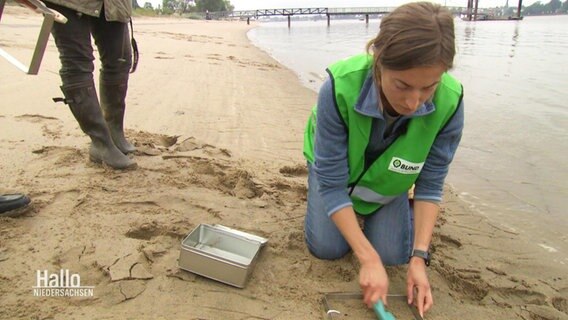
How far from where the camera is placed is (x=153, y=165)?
2.81 m

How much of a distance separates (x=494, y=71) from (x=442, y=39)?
783 cm

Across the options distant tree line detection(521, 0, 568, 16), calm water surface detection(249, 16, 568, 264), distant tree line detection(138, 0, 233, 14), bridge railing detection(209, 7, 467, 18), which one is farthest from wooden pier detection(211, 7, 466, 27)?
distant tree line detection(521, 0, 568, 16)

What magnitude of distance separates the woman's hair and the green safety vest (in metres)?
0.24

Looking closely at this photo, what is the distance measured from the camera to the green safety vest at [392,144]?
1644 millimetres

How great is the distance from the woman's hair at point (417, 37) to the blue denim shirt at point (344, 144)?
0.24 meters

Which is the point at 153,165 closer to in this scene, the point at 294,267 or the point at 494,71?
the point at 294,267

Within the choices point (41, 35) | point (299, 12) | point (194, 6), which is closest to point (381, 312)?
point (41, 35)

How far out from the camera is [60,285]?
64.1 inches

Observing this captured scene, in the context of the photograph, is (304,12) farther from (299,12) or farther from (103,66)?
(103,66)

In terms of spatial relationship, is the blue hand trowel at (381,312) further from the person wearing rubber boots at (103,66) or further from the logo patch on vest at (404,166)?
the person wearing rubber boots at (103,66)

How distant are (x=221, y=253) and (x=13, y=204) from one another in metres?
0.98

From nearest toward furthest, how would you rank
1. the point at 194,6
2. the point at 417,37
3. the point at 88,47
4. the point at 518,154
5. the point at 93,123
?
the point at 417,37 → the point at 88,47 → the point at 93,123 → the point at 518,154 → the point at 194,6

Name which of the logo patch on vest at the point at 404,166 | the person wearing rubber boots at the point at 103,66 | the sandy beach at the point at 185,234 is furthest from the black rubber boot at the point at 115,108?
the logo patch on vest at the point at 404,166

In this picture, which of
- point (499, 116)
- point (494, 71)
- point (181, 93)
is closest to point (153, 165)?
point (181, 93)
